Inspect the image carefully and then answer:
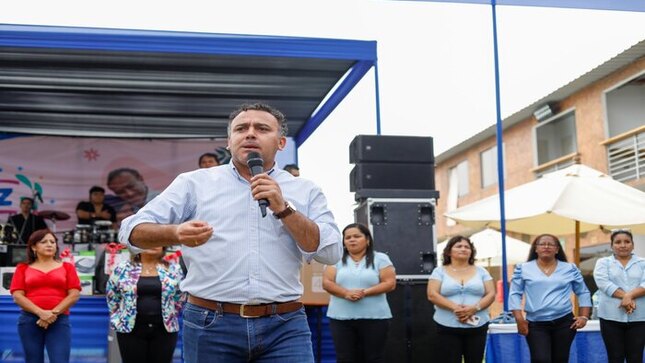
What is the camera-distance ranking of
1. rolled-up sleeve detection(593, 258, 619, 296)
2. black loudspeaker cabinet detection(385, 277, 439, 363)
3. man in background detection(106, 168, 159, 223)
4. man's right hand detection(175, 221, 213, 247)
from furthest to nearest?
man in background detection(106, 168, 159, 223) → black loudspeaker cabinet detection(385, 277, 439, 363) → rolled-up sleeve detection(593, 258, 619, 296) → man's right hand detection(175, 221, 213, 247)

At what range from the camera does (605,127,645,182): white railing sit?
54.3ft

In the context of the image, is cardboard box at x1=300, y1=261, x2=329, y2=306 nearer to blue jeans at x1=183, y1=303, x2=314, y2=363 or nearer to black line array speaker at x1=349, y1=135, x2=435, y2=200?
black line array speaker at x1=349, y1=135, x2=435, y2=200

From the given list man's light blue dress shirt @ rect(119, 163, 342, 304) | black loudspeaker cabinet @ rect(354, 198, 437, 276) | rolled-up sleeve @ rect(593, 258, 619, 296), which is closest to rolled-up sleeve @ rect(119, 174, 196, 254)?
man's light blue dress shirt @ rect(119, 163, 342, 304)

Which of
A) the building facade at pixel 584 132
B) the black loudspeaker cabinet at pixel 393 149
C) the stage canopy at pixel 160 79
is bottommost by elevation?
the black loudspeaker cabinet at pixel 393 149

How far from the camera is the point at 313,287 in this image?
7102 mm

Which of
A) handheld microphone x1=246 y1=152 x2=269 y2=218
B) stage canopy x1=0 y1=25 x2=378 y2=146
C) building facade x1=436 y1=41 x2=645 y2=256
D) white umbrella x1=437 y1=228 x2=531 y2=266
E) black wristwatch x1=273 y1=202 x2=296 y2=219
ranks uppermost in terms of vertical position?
building facade x1=436 y1=41 x2=645 y2=256

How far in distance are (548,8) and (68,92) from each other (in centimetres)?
617

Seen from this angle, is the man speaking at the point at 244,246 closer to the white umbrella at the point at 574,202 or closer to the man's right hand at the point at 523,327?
the man's right hand at the point at 523,327

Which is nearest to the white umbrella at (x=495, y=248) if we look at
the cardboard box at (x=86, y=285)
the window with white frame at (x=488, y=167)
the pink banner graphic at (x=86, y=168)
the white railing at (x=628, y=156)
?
the white railing at (x=628, y=156)

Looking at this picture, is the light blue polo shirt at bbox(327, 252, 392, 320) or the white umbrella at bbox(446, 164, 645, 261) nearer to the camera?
the light blue polo shirt at bbox(327, 252, 392, 320)

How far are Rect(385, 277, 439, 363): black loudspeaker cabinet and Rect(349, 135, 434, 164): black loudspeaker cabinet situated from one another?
108 cm

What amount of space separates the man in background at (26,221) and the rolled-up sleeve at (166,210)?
9371 mm

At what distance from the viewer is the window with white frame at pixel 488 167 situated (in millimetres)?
24797

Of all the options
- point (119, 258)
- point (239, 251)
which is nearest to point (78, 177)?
point (119, 258)
